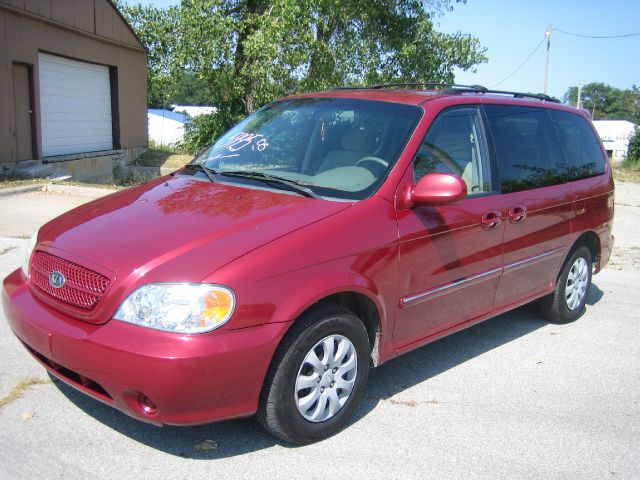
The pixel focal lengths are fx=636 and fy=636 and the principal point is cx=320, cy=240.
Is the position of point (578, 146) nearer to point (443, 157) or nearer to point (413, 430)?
point (443, 157)

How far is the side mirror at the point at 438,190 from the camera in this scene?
363 cm

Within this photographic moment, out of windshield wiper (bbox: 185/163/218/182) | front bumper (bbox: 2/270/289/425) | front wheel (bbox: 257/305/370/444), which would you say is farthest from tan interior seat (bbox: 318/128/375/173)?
front bumper (bbox: 2/270/289/425)

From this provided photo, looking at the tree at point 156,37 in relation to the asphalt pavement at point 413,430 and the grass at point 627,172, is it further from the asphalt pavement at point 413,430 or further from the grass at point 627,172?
the asphalt pavement at point 413,430

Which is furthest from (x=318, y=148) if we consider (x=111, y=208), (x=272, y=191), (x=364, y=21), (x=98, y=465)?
(x=364, y=21)

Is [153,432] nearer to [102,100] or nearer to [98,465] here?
[98,465]

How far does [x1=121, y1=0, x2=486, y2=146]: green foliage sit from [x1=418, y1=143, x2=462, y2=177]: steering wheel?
39.2 feet

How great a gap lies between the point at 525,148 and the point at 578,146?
3.36 feet

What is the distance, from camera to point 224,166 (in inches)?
170

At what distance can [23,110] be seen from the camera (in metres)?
13.3

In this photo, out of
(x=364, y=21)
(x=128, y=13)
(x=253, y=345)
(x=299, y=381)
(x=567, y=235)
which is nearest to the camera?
(x=253, y=345)

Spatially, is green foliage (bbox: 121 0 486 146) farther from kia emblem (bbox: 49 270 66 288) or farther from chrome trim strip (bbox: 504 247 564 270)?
kia emblem (bbox: 49 270 66 288)

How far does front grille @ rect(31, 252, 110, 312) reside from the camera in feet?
9.85

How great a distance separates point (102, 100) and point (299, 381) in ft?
52.2

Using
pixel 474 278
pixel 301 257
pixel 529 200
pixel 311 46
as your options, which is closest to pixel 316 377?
pixel 301 257
